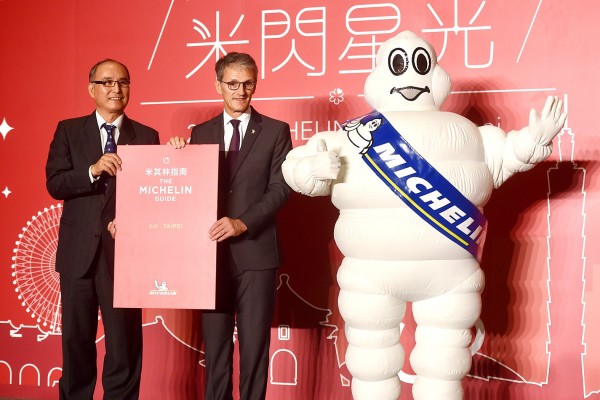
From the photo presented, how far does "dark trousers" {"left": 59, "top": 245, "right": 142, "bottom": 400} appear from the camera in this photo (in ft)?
8.54

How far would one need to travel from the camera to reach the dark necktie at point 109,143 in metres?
2.62

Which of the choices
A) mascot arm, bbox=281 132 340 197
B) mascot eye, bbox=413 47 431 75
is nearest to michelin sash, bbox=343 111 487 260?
mascot arm, bbox=281 132 340 197

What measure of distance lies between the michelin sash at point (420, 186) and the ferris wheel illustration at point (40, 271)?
187cm

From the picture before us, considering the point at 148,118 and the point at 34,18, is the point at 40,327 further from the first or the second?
the point at 34,18

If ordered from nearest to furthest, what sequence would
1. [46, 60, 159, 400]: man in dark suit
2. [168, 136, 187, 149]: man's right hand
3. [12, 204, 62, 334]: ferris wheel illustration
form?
[168, 136, 187, 149]: man's right hand → [46, 60, 159, 400]: man in dark suit → [12, 204, 62, 334]: ferris wheel illustration

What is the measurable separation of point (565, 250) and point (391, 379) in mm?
1060

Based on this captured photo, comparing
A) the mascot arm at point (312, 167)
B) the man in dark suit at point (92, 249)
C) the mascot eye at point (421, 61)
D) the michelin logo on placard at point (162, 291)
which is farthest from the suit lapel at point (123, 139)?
the mascot eye at point (421, 61)

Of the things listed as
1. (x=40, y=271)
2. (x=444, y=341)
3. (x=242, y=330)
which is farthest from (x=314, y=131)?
(x=40, y=271)

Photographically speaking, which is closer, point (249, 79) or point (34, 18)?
point (249, 79)

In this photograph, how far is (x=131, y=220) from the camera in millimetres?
2502

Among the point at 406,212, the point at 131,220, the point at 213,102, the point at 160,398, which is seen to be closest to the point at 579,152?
the point at 406,212

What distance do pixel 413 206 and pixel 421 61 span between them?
51 cm

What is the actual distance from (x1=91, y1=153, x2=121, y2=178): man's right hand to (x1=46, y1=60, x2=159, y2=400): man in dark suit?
0.05m

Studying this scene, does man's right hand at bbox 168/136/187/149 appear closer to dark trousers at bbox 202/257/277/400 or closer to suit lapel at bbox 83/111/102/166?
suit lapel at bbox 83/111/102/166
